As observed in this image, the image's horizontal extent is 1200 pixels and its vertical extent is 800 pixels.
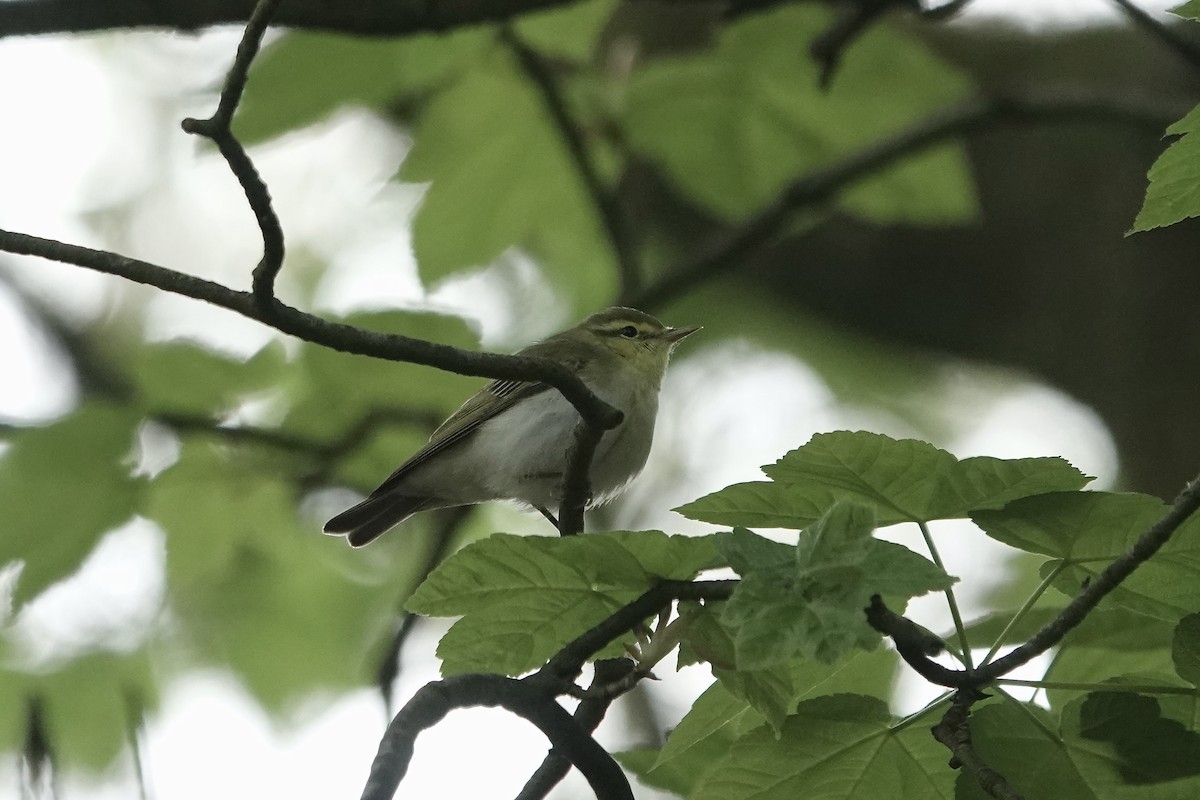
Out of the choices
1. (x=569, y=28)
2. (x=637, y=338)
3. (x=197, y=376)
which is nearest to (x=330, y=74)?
(x=569, y=28)

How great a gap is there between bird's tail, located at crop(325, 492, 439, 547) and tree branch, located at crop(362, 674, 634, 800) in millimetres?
3113

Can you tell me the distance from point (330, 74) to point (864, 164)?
1.82 meters

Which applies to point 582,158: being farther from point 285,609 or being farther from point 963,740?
point 963,740

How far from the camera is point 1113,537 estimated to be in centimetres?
169

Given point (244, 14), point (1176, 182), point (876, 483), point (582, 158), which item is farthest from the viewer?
point (582, 158)

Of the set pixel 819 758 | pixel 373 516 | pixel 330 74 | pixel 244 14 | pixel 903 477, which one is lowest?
pixel 819 758

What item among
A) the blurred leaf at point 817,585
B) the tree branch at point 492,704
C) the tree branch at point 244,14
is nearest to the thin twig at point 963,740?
the blurred leaf at point 817,585

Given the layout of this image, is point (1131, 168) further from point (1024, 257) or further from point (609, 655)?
point (609, 655)

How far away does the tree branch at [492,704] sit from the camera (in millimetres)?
1588

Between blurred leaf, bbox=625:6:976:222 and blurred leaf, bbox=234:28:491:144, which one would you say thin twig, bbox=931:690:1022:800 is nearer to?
blurred leaf, bbox=234:28:491:144

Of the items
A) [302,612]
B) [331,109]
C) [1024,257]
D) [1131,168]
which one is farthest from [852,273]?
[331,109]

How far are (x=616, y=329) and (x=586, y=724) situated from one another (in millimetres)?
4046

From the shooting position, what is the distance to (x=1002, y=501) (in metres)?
1.68

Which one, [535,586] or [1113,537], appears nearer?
[1113,537]
